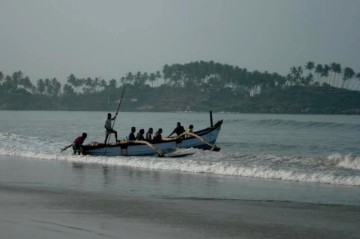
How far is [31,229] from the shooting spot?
10133 millimetres

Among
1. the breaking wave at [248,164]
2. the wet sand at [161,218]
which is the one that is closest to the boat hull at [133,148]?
the breaking wave at [248,164]

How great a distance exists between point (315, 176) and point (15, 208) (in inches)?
379

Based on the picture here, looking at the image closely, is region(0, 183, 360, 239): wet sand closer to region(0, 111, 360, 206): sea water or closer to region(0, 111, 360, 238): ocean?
region(0, 111, 360, 238): ocean

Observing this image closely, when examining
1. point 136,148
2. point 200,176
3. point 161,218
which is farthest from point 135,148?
point 161,218

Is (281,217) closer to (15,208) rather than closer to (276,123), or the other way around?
(15,208)

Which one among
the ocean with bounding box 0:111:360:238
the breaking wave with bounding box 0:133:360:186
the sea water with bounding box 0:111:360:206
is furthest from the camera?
the breaking wave with bounding box 0:133:360:186

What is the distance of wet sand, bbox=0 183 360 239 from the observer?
1024cm

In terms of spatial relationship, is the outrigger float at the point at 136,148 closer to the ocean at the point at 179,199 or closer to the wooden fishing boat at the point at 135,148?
the wooden fishing boat at the point at 135,148

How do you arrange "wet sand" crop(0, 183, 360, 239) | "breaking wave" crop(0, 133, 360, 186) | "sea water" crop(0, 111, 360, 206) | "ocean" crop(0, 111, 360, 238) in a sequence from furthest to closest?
"breaking wave" crop(0, 133, 360, 186) < "sea water" crop(0, 111, 360, 206) < "ocean" crop(0, 111, 360, 238) < "wet sand" crop(0, 183, 360, 239)

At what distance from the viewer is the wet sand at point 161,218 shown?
33.6ft

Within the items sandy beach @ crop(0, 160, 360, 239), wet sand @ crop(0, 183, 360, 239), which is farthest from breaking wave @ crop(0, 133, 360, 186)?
wet sand @ crop(0, 183, 360, 239)

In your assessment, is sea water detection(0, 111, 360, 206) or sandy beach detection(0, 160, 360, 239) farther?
sea water detection(0, 111, 360, 206)

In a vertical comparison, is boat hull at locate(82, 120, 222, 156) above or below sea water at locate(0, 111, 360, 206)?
above

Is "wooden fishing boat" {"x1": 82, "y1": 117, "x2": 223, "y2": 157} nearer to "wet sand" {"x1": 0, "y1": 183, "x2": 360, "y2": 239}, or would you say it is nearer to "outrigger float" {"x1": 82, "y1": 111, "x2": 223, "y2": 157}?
"outrigger float" {"x1": 82, "y1": 111, "x2": 223, "y2": 157}
